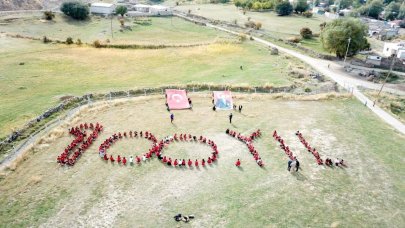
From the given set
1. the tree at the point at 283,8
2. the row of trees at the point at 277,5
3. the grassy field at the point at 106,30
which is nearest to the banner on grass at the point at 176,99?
the grassy field at the point at 106,30

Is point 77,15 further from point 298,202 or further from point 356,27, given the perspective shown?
point 298,202

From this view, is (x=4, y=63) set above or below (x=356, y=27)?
below

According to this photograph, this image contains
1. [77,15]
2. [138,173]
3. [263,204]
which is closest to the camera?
[263,204]

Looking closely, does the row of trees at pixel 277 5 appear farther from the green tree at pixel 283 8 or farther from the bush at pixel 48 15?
the bush at pixel 48 15

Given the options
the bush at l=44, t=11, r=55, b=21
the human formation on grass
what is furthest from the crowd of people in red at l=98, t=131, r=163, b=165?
the bush at l=44, t=11, r=55, b=21

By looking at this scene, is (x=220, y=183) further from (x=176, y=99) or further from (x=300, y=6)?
(x=300, y=6)

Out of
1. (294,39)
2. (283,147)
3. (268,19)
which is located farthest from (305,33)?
(283,147)

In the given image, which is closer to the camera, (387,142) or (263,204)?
(263,204)

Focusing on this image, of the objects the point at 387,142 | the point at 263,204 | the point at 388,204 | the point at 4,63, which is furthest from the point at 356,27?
the point at 4,63
